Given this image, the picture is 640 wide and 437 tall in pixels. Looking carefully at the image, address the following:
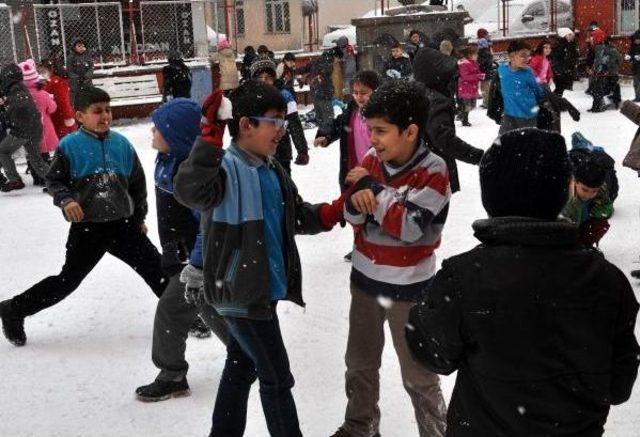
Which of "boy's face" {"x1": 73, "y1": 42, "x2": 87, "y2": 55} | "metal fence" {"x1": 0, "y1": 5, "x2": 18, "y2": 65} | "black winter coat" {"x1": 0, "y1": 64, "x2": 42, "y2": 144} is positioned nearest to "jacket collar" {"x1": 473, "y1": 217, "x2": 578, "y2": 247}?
"black winter coat" {"x1": 0, "y1": 64, "x2": 42, "y2": 144}

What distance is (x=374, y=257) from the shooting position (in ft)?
11.2

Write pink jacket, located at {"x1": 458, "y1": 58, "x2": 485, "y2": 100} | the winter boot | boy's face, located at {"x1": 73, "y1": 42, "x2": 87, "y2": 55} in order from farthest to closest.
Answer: pink jacket, located at {"x1": 458, "y1": 58, "x2": 485, "y2": 100}, boy's face, located at {"x1": 73, "y1": 42, "x2": 87, "y2": 55}, the winter boot

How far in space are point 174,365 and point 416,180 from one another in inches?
69.2

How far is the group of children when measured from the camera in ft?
6.95

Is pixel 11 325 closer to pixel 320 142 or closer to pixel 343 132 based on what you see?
pixel 320 142

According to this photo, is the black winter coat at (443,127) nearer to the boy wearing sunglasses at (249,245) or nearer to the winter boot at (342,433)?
the winter boot at (342,433)

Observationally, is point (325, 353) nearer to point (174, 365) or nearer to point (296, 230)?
point (174, 365)

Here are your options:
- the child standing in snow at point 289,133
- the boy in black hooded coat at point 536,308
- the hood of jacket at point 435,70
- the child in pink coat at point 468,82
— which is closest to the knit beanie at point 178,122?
the boy in black hooded coat at point 536,308

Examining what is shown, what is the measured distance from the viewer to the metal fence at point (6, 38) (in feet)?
55.5

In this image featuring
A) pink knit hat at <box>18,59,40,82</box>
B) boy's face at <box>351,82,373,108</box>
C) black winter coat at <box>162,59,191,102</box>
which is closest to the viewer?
boy's face at <box>351,82,373,108</box>

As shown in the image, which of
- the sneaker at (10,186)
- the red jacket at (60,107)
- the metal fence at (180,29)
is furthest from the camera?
the metal fence at (180,29)

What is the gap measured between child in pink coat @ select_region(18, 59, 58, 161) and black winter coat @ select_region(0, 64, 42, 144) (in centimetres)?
50

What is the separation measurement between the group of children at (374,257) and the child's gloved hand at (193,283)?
0.01 m

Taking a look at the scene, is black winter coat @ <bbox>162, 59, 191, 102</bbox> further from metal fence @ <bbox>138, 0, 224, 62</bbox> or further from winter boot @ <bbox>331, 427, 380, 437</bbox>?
winter boot @ <bbox>331, 427, 380, 437</bbox>
